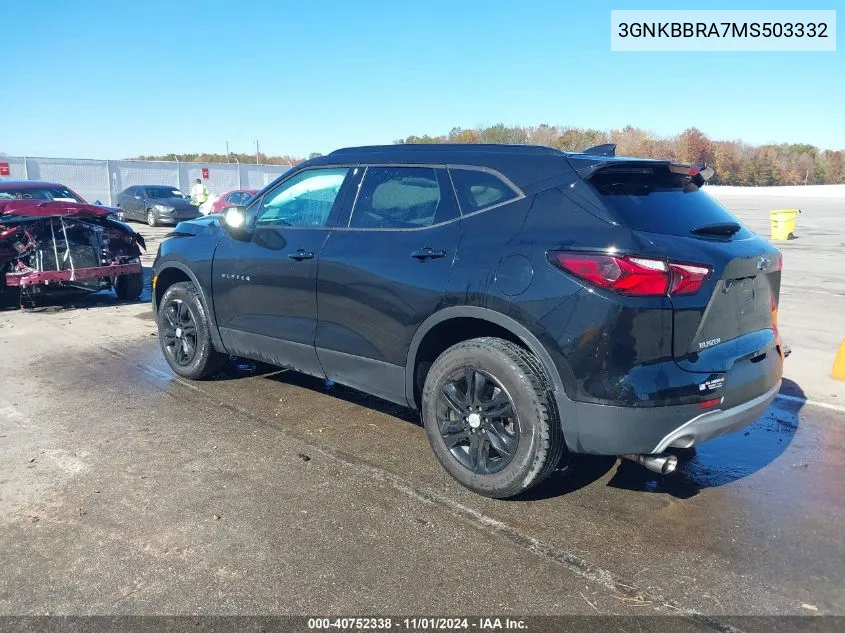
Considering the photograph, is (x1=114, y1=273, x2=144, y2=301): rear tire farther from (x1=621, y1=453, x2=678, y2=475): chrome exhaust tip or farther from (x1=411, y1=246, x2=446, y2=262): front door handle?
(x1=621, y1=453, x2=678, y2=475): chrome exhaust tip

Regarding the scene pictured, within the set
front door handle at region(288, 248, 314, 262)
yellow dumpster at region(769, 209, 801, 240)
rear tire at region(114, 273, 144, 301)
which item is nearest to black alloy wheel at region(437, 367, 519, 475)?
front door handle at region(288, 248, 314, 262)

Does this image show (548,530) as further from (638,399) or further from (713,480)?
(713,480)

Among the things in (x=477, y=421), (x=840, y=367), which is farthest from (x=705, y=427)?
(x=840, y=367)

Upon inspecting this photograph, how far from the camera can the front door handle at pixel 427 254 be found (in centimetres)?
368

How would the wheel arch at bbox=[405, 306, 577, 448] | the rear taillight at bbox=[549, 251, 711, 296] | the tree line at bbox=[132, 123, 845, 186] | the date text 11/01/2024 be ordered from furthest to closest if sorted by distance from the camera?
the tree line at bbox=[132, 123, 845, 186] < the wheel arch at bbox=[405, 306, 577, 448] < the rear taillight at bbox=[549, 251, 711, 296] < the date text 11/01/2024

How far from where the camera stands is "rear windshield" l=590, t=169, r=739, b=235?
326cm

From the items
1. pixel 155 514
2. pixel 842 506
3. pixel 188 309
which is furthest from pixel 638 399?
pixel 188 309

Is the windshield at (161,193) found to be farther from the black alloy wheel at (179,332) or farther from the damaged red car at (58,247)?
the black alloy wheel at (179,332)

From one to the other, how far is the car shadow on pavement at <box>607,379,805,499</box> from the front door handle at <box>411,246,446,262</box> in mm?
1639

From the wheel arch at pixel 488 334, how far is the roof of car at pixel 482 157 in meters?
0.74

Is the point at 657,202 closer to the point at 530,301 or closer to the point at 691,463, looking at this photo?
the point at 530,301

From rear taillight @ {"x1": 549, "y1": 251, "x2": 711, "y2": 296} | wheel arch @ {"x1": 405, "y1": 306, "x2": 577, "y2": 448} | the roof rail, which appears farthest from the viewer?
the roof rail

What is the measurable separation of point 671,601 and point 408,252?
2168 millimetres

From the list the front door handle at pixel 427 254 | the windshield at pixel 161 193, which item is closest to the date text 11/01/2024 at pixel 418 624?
the front door handle at pixel 427 254
